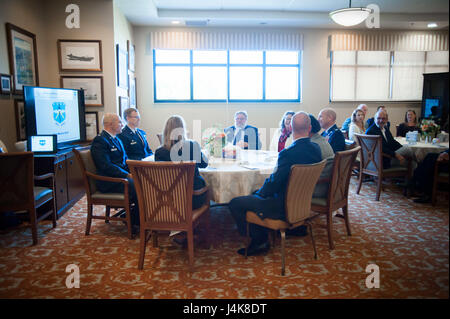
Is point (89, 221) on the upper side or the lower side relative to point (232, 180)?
lower

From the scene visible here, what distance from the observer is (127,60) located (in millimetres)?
6250

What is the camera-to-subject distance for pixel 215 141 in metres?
3.66

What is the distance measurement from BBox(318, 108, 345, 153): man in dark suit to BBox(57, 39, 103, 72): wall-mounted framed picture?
3.65 metres

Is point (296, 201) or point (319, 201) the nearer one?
point (296, 201)

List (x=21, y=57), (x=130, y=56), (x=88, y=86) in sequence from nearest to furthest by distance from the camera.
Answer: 1. (x=21, y=57)
2. (x=88, y=86)
3. (x=130, y=56)

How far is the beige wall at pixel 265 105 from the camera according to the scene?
731 centimetres

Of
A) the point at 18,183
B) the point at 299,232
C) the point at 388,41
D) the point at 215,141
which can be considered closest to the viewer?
the point at 18,183

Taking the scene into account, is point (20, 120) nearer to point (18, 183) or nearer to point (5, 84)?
point (5, 84)

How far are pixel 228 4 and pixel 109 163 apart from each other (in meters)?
4.27

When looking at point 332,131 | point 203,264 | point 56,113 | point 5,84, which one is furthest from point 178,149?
point 5,84

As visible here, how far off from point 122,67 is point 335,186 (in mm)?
4438
